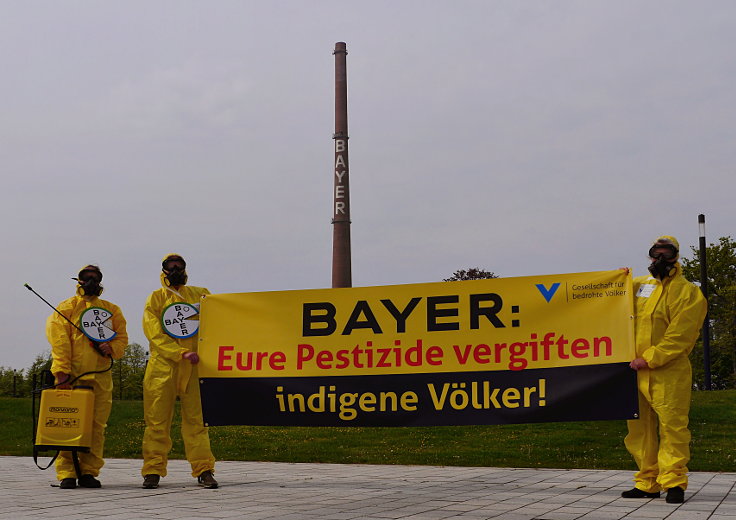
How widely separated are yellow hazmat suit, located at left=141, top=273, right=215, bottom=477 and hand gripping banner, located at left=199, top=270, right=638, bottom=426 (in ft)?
0.54

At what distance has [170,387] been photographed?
7.86 m

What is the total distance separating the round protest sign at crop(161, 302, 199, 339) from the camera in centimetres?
796

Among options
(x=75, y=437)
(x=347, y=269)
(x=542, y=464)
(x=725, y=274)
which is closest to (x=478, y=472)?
(x=542, y=464)

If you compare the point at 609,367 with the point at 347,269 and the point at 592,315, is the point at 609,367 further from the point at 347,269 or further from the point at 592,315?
the point at 347,269

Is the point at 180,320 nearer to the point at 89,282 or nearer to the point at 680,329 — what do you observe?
the point at 89,282

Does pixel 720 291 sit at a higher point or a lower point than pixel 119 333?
higher

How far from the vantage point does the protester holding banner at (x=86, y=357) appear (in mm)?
7863

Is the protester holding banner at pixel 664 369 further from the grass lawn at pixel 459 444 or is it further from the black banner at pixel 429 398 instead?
the grass lawn at pixel 459 444

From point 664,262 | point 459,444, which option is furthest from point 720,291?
point 664,262

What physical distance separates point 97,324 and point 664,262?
17.8 ft

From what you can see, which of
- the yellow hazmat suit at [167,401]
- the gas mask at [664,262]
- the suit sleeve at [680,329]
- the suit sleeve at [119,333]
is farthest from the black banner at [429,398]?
the suit sleeve at [119,333]

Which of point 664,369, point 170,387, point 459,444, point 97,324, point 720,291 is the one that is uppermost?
point 720,291

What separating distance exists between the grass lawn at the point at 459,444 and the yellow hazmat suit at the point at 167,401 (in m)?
3.96

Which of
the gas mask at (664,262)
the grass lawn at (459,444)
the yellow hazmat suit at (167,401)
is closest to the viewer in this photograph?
the gas mask at (664,262)
